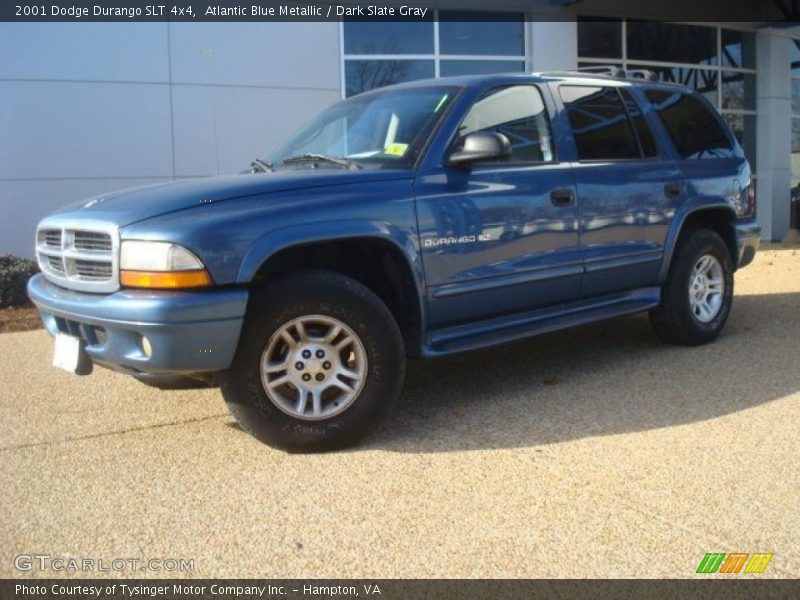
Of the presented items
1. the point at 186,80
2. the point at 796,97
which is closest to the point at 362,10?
the point at 186,80

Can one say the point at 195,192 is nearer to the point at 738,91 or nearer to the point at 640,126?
the point at 640,126

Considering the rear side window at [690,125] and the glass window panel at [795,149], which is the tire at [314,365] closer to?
the rear side window at [690,125]

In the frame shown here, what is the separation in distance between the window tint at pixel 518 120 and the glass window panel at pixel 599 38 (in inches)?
375

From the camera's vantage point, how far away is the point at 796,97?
16.7m

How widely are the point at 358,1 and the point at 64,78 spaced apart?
13.7 ft

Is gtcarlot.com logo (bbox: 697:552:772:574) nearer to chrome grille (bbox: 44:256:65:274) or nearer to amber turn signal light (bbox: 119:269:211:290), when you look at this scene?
amber turn signal light (bbox: 119:269:211:290)

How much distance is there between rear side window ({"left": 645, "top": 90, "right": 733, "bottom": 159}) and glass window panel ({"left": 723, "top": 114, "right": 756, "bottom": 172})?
10.4 meters

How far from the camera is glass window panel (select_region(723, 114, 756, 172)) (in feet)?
51.3

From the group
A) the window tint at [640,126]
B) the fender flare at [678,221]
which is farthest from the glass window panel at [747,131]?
the window tint at [640,126]

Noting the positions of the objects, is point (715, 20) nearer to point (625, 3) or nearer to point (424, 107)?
point (625, 3)

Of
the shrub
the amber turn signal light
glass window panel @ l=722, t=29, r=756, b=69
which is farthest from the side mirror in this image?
glass window panel @ l=722, t=29, r=756, b=69

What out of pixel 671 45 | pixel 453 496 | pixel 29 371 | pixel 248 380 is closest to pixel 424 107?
pixel 248 380

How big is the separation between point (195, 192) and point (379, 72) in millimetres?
8730

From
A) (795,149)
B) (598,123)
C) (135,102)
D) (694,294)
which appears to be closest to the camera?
(598,123)
